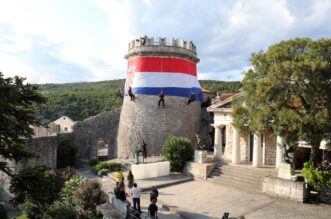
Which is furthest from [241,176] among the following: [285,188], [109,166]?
[109,166]

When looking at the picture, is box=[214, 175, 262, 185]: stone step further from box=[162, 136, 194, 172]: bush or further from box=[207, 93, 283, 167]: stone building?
box=[162, 136, 194, 172]: bush

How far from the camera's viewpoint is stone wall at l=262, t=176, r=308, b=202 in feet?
59.1

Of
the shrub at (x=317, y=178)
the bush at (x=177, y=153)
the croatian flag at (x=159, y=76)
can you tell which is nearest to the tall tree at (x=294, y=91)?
the shrub at (x=317, y=178)

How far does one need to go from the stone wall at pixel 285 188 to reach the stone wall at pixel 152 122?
12.2 metres

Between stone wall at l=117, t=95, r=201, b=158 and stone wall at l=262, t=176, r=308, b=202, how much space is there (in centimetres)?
1222

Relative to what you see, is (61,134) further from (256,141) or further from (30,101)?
(30,101)

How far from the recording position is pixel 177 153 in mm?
24766

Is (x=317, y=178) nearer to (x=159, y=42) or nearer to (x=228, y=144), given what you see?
(x=228, y=144)

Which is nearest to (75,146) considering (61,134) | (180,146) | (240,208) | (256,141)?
(61,134)

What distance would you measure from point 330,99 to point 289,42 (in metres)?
3.51

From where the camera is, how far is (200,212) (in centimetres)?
1680

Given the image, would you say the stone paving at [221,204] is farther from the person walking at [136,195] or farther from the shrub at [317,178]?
the person walking at [136,195]

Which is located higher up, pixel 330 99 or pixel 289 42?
pixel 289 42

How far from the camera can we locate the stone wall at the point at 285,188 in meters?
18.0
